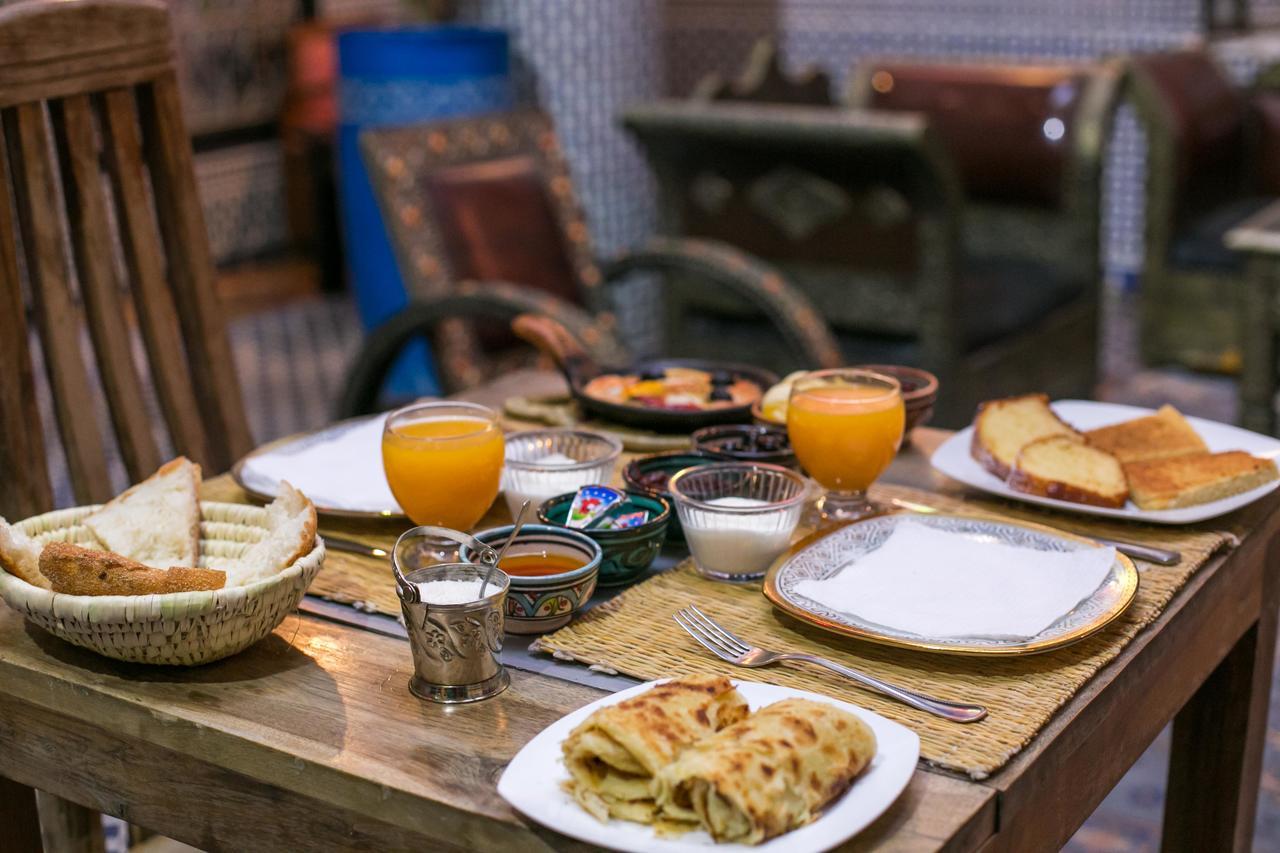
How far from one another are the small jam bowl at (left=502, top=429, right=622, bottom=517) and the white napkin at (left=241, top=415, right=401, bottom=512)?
0.42ft

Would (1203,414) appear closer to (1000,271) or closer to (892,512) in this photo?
(1000,271)

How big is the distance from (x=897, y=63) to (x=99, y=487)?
3.22 metres

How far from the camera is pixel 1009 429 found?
1721mm

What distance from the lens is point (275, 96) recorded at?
7.07 m

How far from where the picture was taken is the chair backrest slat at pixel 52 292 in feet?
6.02

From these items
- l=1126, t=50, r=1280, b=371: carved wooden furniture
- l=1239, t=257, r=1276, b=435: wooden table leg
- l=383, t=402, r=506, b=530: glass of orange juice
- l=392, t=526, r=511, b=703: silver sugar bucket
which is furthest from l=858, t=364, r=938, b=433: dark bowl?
l=1126, t=50, r=1280, b=371: carved wooden furniture

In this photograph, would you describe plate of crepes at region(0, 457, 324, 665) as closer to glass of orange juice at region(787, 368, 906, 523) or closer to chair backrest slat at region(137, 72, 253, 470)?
glass of orange juice at region(787, 368, 906, 523)

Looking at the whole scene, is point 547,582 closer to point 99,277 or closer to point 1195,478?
point 1195,478

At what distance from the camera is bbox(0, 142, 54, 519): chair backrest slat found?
69.6 inches

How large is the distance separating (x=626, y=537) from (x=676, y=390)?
1.82 ft

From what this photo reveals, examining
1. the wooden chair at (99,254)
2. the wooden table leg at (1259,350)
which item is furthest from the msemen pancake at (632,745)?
the wooden table leg at (1259,350)

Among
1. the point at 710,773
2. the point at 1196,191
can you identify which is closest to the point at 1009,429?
the point at 710,773

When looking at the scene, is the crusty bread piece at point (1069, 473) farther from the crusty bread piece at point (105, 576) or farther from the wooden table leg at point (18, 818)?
the wooden table leg at point (18, 818)

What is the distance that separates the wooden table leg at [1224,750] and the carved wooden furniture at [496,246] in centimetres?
106
